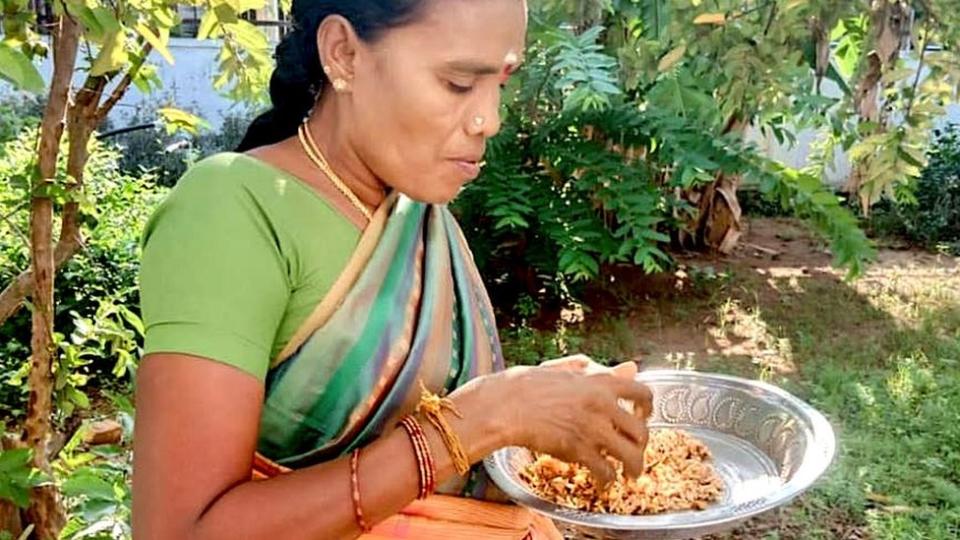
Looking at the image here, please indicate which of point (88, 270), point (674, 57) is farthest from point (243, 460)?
point (88, 270)

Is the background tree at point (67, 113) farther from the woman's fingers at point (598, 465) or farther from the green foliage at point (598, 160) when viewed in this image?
the green foliage at point (598, 160)

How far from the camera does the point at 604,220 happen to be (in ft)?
19.0

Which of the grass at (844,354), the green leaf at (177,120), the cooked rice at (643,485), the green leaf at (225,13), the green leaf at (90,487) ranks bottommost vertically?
the grass at (844,354)

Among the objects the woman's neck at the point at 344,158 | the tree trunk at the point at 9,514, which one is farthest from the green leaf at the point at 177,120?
the woman's neck at the point at 344,158

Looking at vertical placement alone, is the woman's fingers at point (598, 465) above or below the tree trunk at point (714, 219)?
above

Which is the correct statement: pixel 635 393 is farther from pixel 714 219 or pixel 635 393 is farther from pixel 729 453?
pixel 714 219

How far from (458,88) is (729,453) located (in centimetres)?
75

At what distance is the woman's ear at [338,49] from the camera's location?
44.7 inches

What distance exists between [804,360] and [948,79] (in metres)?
3.39

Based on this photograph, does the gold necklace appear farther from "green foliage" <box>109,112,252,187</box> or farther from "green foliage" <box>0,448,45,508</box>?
"green foliage" <box>109,112,252,187</box>

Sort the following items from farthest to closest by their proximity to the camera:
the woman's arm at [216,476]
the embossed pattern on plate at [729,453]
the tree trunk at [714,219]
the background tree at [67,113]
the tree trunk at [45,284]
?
the tree trunk at [714,219] → the tree trunk at [45,284] → the background tree at [67,113] → the embossed pattern on plate at [729,453] → the woman's arm at [216,476]

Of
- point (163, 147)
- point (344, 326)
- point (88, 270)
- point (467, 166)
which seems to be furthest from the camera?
point (163, 147)

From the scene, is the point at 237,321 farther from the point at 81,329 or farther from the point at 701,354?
the point at 701,354

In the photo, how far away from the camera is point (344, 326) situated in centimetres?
108
